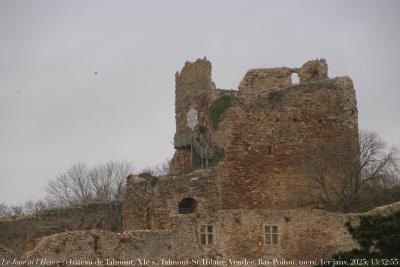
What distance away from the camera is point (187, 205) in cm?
3722

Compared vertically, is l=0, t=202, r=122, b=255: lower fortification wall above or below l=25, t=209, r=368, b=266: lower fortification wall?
above

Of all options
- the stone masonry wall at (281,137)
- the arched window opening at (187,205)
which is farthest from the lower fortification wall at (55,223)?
the stone masonry wall at (281,137)

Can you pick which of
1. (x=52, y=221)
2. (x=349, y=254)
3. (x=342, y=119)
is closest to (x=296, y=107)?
(x=342, y=119)

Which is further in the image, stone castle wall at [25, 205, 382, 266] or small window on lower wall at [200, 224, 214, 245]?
A: small window on lower wall at [200, 224, 214, 245]

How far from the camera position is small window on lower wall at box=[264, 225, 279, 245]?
31.0 m

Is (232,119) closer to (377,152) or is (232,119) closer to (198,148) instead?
(198,148)

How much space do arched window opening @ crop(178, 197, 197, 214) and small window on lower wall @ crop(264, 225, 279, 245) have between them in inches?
253

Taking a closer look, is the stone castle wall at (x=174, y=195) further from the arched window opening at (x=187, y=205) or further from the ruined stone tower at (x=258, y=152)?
the arched window opening at (x=187, y=205)

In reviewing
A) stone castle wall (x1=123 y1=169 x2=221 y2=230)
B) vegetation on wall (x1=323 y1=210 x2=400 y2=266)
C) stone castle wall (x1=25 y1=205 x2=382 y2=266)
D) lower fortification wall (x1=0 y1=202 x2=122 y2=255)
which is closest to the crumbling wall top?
stone castle wall (x1=123 y1=169 x2=221 y2=230)

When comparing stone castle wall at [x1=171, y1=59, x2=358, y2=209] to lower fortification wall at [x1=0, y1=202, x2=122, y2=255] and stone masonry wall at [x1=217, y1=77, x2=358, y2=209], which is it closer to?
stone masonry wall at [x1=217, y1=77, x2=358, y2=209]

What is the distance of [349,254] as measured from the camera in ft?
82.7

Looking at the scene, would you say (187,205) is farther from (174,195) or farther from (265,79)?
(265,79)

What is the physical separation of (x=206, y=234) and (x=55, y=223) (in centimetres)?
957

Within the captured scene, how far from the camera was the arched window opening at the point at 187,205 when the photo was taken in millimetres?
37031
